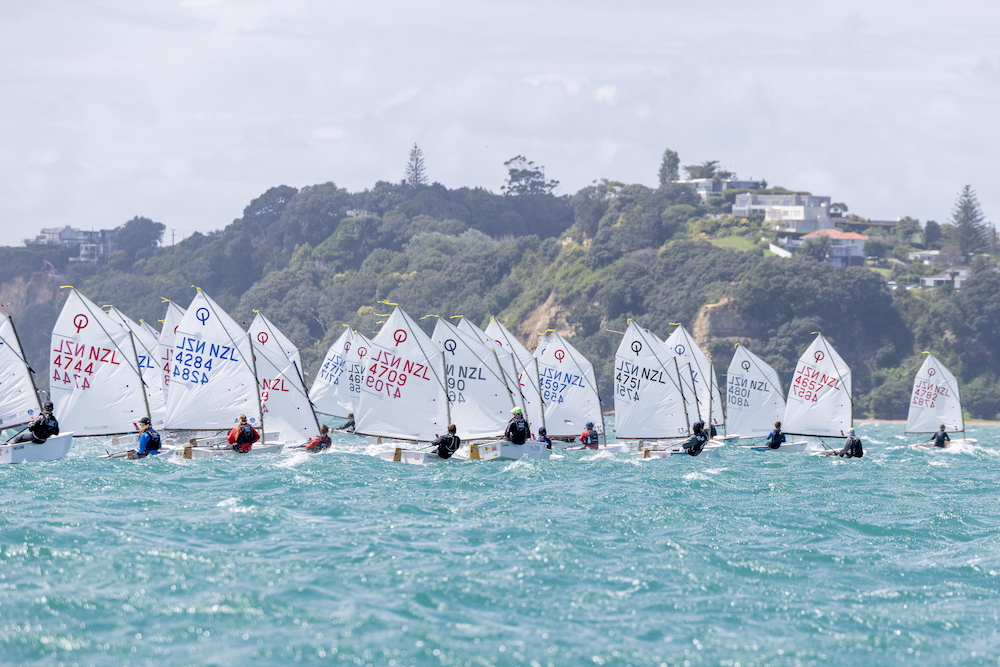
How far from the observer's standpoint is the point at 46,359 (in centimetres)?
18000

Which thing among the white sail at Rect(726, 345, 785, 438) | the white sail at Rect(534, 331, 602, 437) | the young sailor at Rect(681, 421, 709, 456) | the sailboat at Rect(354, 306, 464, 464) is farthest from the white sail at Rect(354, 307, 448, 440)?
the white sail at Rect(726, 345, 785, 438)

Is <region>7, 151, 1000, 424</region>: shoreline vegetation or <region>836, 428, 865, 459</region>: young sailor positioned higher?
<region>7, 151, 1000, 424</region>: shoreline vegetation

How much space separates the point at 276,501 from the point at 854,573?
39.0 feet

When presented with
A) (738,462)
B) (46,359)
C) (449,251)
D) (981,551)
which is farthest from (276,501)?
(46,359)

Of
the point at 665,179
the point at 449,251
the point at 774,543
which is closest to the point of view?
the point at 774,543

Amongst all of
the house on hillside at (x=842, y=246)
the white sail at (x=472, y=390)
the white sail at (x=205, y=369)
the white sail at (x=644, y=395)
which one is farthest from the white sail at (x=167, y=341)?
the house on hillside at (x=842, y=246)

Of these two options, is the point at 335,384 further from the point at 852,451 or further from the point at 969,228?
the point at 969,228

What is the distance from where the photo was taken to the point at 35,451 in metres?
30.3

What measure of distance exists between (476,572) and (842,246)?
452 ft

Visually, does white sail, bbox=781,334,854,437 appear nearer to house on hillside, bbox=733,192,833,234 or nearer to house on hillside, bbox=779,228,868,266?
house on hillside, bbox=779,228,868,266

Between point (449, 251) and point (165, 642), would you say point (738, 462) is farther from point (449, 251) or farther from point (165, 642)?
point (449, 251)

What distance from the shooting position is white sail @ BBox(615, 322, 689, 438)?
41.9m

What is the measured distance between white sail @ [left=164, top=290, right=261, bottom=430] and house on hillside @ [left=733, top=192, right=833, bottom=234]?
132 meters

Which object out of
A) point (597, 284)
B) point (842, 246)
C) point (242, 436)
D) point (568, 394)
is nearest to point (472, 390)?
point (242, 436)
